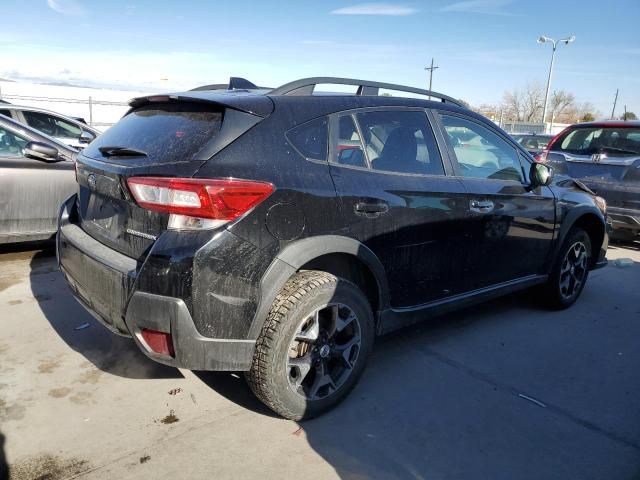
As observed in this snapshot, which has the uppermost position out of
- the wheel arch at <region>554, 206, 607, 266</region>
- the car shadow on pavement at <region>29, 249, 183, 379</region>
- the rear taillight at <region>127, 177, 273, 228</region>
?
the rear taillight at <region>127, 177, 273, 228</region>

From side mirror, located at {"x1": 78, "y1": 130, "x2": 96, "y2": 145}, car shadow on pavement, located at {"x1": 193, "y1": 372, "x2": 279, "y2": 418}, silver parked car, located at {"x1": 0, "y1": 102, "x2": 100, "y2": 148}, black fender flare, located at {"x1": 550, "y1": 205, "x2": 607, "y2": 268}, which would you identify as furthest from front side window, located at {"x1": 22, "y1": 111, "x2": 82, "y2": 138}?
black fender flare, located at {"x1": 550, "y1": 205, "x2": 607, "y2": 268}

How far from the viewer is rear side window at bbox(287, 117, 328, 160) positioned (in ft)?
8.92

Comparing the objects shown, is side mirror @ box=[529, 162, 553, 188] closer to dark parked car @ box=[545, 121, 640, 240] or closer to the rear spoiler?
the rear spoiler

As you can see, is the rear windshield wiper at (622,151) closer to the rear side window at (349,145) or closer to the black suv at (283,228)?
Answer: the black suv at (283,228)

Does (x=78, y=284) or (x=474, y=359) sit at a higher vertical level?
(x=78, y=284)

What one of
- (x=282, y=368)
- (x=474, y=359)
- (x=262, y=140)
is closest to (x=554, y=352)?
(x=474, y=359)

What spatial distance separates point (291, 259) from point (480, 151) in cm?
207

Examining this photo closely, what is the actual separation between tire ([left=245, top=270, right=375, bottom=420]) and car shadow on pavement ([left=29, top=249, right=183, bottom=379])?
35.4 inches

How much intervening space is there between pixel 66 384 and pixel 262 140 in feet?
6.18

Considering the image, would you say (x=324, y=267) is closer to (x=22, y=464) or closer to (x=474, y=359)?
(x=474, y=359)

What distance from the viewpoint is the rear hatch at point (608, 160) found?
6723mm

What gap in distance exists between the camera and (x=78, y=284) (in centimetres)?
294

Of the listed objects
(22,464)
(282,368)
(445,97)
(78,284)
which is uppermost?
(445,97)

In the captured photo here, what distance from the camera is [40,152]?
16.4 ft
